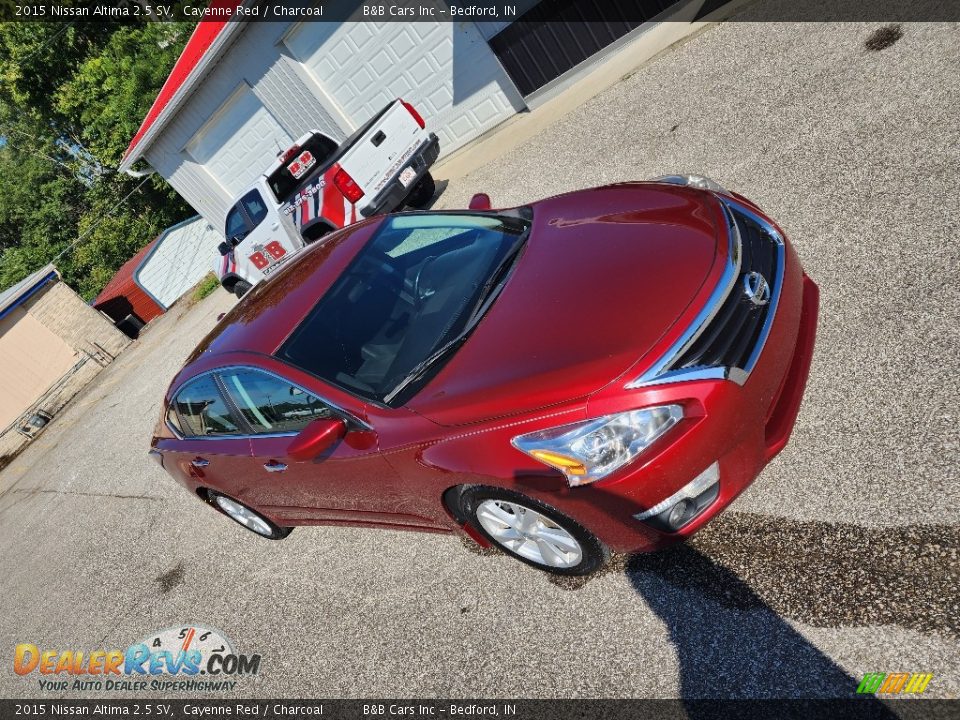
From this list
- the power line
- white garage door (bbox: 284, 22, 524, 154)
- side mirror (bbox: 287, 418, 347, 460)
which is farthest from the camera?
the power line

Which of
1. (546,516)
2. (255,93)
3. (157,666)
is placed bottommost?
(157,666)

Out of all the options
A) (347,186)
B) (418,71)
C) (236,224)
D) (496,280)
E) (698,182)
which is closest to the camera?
(496,280)

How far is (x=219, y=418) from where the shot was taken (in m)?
4.39

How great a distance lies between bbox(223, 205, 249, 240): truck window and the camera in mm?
10656

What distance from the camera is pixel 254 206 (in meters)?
10.4

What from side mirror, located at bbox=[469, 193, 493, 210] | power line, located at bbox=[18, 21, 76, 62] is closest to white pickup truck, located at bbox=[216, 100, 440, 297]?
side mirror, located at bbox=[469, 193, 493, 210]

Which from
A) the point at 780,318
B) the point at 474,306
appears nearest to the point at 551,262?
the point at 474,306

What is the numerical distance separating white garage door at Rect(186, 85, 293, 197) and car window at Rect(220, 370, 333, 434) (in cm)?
1022

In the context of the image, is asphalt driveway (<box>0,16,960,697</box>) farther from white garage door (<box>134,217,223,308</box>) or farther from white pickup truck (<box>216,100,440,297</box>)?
white garage door (<box>134,217,223,308</box>)

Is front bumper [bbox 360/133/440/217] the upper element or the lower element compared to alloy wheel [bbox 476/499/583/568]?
upper

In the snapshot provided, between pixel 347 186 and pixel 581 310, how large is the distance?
6.97 meters

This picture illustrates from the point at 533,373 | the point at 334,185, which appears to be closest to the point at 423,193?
the point at 334,185

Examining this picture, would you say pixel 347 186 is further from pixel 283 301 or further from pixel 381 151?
pixel 283 301

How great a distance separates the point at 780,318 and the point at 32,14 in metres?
32.8
